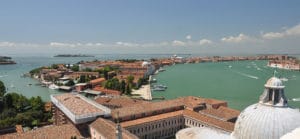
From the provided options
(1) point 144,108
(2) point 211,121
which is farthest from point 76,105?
(2) point 211,121

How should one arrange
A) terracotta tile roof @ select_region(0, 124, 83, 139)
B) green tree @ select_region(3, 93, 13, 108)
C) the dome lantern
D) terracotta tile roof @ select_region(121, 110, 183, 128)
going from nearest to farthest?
1. the dome lantern
2. terracotta tile roof @ select_region(0, 124, 83, 139)
3. terracotta tile roof @ select_region(121, 110, 183, 128)
4. green tree @ select_region(3, 93, 13, 108)

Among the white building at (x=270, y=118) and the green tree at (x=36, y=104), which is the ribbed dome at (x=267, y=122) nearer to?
the white building at (x=270, y=118)

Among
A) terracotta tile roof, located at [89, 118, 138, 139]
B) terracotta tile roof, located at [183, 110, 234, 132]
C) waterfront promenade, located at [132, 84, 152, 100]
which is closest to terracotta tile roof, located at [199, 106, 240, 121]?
terracotta tile roof, located at [183, 110, 234, 132]

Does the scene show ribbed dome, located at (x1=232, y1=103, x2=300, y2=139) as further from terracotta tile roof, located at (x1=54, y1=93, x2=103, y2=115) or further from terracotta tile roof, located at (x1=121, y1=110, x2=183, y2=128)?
terracotta tile roof, located at (x1=54, y1=93, x2=103, y2=115)

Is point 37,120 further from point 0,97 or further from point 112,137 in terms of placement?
point 112,137

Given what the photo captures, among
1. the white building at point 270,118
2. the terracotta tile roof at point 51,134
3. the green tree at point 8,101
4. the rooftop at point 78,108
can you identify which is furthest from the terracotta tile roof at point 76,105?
the white building at point 270,118

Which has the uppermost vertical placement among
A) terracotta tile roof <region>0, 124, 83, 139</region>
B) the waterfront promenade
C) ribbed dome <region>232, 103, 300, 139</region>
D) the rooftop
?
ribbed dome <region>232, 103, 300, 139</region>
